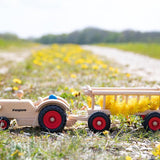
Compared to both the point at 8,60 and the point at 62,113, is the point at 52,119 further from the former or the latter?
the point at 8,60

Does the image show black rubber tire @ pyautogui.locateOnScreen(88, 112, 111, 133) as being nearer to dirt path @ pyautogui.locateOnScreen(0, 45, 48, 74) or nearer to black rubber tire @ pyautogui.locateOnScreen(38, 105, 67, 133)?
black rubber tire @ pyautogui.locateOnScreen(38, 105, 67, 133)

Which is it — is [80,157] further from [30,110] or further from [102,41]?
[102,41]

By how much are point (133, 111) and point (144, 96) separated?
1.34 ft

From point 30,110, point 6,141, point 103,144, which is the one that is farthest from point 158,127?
point 6,141

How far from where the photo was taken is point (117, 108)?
4207 millimetres

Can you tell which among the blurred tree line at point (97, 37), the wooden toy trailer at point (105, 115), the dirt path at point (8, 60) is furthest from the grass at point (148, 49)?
the wooden toy trailer at point (105, 115)

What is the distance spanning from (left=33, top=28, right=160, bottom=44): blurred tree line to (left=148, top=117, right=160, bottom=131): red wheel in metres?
43.6

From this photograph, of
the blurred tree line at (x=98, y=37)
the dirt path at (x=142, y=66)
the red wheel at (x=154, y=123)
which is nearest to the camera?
the red wheel at (x=154, y=123)

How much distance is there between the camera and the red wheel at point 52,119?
4.03m

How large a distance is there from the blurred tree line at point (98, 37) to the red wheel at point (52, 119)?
143 feet

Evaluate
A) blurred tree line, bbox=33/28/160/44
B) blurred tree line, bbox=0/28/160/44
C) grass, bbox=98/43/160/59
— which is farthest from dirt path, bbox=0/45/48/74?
blurred tree line, bbox=33/28/160/44

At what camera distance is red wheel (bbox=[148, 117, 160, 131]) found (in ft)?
13.6

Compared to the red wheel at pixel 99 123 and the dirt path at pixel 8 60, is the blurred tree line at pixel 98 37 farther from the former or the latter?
the red wheel at pixel 99 123

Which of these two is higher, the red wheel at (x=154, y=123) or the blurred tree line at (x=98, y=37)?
the blurred tree line at (x=98, y=37)
